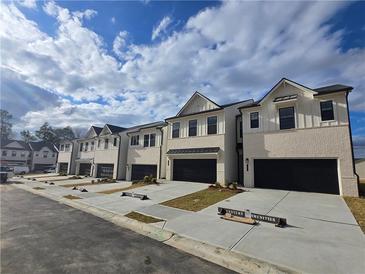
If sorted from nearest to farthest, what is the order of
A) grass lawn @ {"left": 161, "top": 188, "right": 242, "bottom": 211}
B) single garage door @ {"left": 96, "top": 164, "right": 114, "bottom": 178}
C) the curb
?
the curb, grass lawn @ {"left": 161, "top": 188, "right": 242, "bottom": 211}, single garage door @ {"left": 96, "top": 164, "right": 114, "bottom": 178}

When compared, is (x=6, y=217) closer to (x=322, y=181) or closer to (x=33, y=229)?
(x=33, y=229)

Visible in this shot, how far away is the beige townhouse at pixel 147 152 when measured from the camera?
22.6 m

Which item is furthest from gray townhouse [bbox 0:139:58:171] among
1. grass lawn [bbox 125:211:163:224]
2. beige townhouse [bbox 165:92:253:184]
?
grass lawn [bbox 125:211:163:224]

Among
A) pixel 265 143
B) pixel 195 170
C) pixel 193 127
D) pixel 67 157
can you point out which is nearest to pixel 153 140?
pixel 193 127

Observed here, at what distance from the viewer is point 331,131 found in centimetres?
1341

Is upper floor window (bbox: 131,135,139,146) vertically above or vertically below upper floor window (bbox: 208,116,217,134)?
below

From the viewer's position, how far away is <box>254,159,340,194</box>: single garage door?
13.4m

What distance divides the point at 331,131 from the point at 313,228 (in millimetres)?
9079

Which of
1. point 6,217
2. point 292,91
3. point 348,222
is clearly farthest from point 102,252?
point 292,91

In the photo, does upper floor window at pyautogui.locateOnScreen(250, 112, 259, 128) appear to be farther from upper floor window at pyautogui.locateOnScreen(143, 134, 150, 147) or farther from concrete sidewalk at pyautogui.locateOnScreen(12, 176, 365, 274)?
upper floor window at pyautogui.locateOnScreen(143, 134, 150, 147)

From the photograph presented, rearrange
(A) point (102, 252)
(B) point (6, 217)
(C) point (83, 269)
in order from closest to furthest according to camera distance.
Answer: (C) point (83, 269), (A) point (102, 252), (B) point (6, 217)

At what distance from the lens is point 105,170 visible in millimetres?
28953

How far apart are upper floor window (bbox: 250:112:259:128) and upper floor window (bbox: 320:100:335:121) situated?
4.52 meters

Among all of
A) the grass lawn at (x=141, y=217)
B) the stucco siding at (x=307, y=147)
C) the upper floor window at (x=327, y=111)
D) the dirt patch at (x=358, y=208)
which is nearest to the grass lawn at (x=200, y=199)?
the grass lawn at (x=141, y=217)
